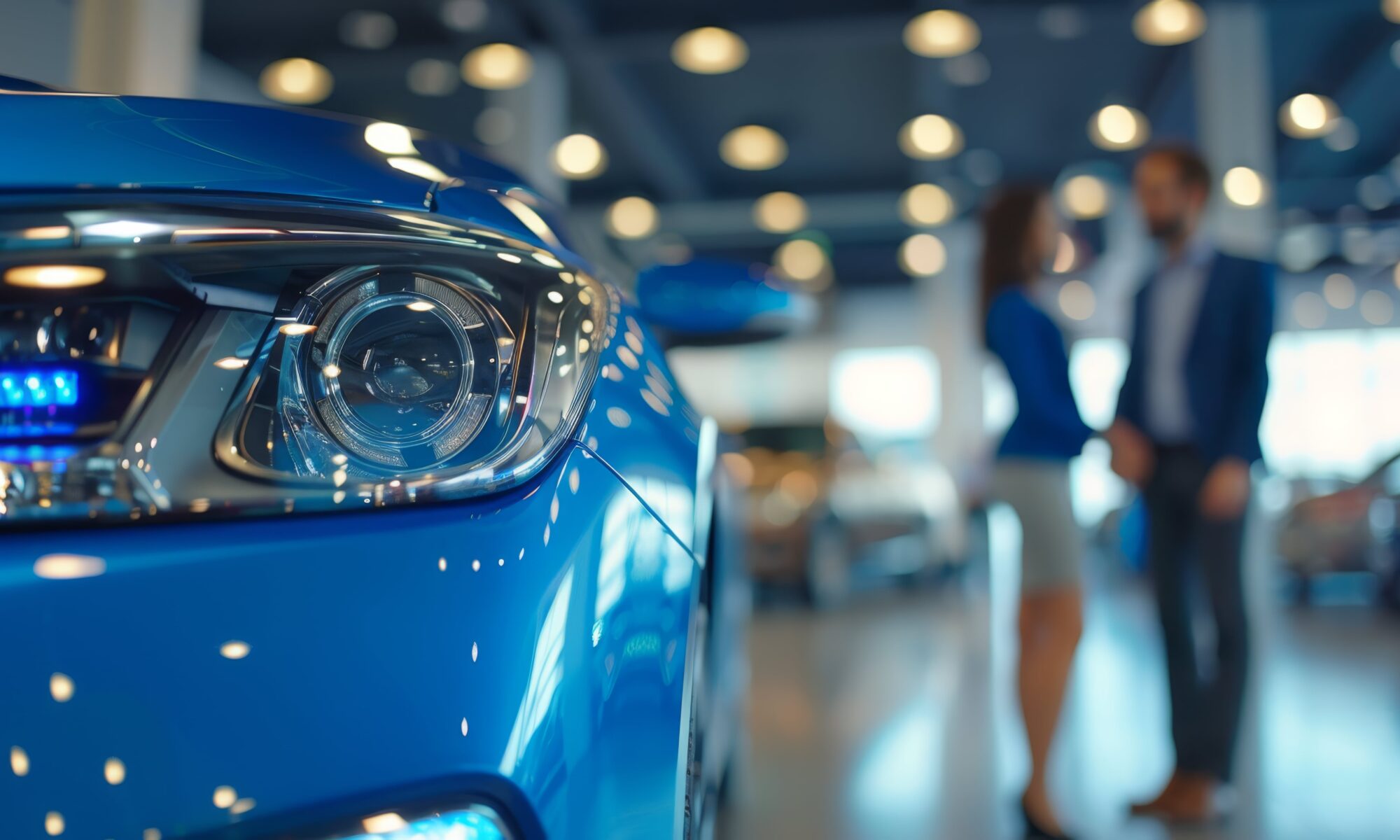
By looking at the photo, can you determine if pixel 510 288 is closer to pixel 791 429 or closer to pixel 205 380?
pixel 205 380

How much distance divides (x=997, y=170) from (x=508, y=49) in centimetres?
635

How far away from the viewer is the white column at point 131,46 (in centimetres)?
277

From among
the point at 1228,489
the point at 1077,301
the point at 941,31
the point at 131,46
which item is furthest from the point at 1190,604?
the point at 1077,301

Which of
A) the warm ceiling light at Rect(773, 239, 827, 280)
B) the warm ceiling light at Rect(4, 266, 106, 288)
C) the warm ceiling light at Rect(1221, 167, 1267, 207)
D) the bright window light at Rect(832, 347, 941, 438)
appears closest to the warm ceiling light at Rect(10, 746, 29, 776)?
the warm ceiling light at Rect(4, 266, 106, 288)

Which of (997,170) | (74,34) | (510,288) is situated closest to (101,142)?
(510,288)

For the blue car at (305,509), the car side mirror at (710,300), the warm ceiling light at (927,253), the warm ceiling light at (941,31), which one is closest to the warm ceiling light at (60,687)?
the blue car at (305,509)

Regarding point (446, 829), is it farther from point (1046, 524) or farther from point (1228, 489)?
point (1228, 489)

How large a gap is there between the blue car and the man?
1.99 metres

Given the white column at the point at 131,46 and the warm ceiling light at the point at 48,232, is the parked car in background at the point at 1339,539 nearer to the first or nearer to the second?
the white column at the point at 131,46

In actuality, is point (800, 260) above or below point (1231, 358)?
above

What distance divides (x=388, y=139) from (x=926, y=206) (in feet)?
38.6

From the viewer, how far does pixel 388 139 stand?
0.88 meters

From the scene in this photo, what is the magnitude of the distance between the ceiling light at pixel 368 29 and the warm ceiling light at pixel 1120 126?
5944mm

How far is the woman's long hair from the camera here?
7.87 ft
